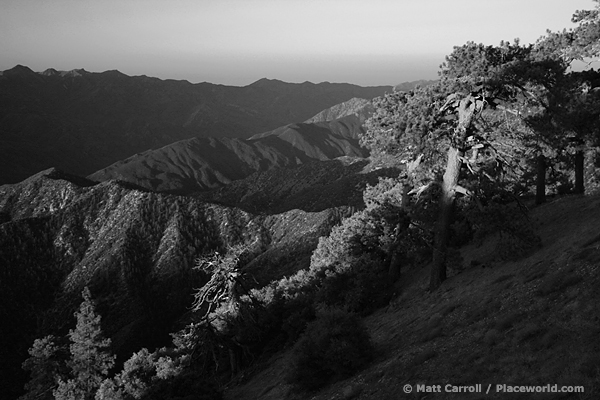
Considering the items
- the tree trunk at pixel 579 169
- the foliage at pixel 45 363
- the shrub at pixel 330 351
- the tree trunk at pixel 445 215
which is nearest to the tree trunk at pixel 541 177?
the tree trunk at pixel 579 169

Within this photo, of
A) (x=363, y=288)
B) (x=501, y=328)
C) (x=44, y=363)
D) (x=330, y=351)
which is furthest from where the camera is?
(x=44, y=363)

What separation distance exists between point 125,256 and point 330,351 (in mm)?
101907

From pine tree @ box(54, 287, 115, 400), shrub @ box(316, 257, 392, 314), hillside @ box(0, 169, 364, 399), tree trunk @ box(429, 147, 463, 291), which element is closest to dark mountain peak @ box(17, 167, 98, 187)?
hillside @ box(0, 169, 364, 399)

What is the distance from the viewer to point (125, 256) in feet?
344

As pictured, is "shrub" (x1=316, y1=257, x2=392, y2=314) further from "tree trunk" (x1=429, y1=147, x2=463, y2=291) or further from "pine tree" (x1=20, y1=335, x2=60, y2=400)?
"pine tree" (x1=20, y1=335, x2=60, y2=400)

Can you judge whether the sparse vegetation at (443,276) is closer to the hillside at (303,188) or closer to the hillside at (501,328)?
the hillside at (501,328)

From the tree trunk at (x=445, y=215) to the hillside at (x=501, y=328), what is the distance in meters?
0.61

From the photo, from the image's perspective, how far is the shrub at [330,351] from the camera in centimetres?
1395

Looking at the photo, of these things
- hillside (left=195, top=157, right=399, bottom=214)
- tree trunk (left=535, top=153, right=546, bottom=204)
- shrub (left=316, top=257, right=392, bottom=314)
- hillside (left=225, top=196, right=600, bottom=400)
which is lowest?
hillside (left=195, top=157, right=399, bottom=214)

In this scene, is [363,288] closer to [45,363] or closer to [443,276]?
[443,276]

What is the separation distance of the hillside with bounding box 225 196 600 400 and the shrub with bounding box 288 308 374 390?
0.43m

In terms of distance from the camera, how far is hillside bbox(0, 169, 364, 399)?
280ft

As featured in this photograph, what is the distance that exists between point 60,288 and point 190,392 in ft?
332

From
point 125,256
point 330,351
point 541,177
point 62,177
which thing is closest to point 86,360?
point 330,351
